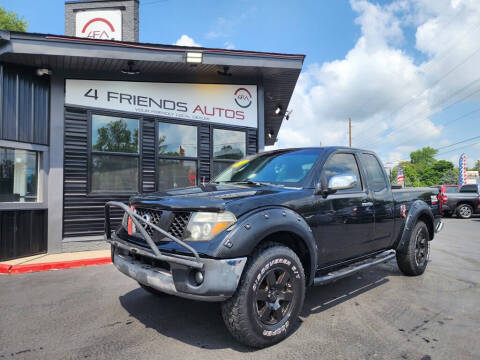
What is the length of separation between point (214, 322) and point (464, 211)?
16.7m

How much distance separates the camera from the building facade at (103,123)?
6156 mm

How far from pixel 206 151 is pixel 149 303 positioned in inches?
199

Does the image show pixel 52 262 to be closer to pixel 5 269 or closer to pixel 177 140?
pixel 5 269

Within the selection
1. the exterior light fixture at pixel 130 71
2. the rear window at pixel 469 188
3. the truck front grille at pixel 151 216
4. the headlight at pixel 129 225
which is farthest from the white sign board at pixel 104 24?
the rear window at pixel 469 188

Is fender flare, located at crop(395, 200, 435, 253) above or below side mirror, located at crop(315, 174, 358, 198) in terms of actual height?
below

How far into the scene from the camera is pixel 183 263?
229 cm

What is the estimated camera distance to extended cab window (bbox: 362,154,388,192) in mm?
4074

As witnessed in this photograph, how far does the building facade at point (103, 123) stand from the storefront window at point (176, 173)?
0.08ft

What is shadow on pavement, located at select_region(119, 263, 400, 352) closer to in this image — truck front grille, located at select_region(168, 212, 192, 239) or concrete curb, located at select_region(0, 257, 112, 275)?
truck front grille, located at select_region(168, 212, 192, 239)

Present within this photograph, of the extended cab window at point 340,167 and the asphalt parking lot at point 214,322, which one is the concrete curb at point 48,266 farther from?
the extended cab window at point 340,167

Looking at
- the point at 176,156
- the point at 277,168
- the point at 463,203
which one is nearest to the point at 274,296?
the point at 277,168

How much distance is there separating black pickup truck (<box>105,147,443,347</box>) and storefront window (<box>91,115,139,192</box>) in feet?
13.2

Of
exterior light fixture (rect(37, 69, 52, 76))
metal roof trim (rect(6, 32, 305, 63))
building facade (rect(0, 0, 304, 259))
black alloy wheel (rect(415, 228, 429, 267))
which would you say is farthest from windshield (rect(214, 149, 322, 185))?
exterior light fixture (rect(37, 69, 52, 76))

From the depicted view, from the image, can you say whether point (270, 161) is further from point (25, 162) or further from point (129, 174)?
point (25, 162)
